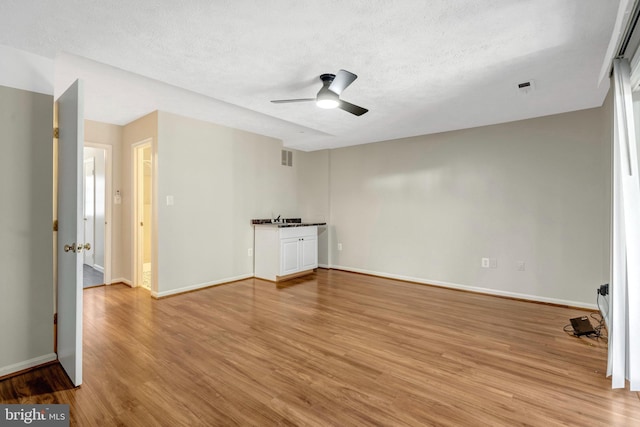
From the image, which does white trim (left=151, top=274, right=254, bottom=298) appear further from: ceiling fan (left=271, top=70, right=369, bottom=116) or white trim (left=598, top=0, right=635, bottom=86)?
white trim (left=598, top=0, right=635, bottom=86)

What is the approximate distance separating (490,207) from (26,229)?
5.03 metres

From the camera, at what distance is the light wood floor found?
1743mm

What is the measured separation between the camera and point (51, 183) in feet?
7.79

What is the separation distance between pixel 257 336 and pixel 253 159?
3.17 metres

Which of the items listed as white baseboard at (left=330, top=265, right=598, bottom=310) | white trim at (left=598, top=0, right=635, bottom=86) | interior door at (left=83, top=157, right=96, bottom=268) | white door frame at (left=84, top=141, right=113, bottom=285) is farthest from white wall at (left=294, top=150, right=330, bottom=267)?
white trim at (left=598, top=0, right=635, bottom=86)

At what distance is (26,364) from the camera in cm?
221

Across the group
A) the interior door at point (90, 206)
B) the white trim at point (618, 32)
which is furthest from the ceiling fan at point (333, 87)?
the interior door at point (90, 206)

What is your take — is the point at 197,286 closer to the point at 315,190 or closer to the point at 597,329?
the point at 315,190

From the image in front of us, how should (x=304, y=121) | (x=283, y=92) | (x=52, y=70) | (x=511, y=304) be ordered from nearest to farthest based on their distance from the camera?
(x=52, y=70)
(x=283, y=92)
(x=511, y=304)
(x=304, y=121)

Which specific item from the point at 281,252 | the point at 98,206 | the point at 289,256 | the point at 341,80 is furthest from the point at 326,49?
the point at 98,206

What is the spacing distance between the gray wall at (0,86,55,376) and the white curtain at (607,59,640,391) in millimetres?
4173

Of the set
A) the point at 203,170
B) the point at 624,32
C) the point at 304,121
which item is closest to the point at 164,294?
the point at 203,170

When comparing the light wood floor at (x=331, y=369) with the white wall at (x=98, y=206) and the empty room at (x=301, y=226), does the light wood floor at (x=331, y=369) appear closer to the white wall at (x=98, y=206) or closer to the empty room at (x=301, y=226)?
the empty room at (x=301, y=226)

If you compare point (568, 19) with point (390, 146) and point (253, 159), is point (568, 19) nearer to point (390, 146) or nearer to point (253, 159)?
point (390, 146)
